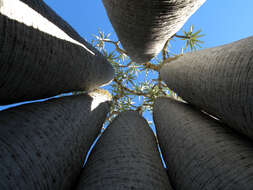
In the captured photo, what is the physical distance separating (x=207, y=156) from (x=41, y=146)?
0.46m

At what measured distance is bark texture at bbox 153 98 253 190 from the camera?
369mm

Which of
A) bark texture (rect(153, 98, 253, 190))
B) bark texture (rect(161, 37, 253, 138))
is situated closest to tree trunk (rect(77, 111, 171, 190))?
bark texture (rect(153, 98, 253, 190))

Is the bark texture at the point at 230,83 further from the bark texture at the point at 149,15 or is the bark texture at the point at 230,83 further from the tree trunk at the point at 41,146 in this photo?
the tree trunk at the point at 41,146

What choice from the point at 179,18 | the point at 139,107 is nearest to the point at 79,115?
the point at 179,18

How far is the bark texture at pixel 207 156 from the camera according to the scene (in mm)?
369

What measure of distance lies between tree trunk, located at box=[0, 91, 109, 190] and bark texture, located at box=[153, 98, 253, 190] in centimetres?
34

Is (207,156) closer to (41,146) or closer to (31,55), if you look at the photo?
(41,146)

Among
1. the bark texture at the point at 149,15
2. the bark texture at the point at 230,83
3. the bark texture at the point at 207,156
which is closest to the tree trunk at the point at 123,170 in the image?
the bark texture at the point at 207,156

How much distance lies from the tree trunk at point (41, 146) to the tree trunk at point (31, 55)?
0.25ft

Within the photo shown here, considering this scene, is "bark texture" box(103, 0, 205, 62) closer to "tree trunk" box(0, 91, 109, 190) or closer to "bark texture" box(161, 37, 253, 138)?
"bark texture" box(161, 37, 253, 138)

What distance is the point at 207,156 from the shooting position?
1.45 ft

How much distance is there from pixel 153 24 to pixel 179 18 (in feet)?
0.40

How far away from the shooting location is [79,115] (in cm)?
62

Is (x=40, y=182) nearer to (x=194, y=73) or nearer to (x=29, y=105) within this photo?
(x=29, y=105)
